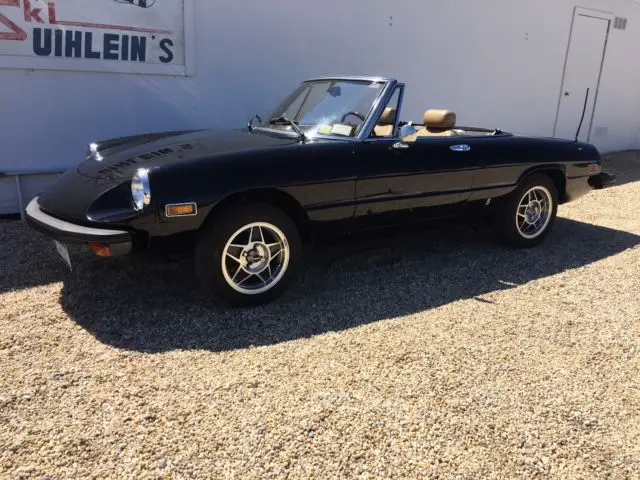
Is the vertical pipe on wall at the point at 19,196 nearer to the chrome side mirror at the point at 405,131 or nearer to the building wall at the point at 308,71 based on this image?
the building wall at the point at 308,71

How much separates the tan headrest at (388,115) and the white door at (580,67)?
7292 mm

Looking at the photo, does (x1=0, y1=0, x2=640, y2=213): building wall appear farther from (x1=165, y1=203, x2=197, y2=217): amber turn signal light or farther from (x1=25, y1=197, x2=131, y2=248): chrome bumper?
(x1=165, y1=203, x2=197, y2=217): amber turn signal light

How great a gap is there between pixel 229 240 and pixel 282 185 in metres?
0.47

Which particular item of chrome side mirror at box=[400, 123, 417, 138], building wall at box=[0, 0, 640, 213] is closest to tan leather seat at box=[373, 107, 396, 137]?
chrome side mirror at box=[400, 123, 417, 138]

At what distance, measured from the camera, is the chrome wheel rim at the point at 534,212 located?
15.5ft

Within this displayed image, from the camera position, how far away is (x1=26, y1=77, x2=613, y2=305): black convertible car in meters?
3.03

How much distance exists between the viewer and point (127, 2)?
5.42 m

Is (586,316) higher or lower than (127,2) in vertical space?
lower

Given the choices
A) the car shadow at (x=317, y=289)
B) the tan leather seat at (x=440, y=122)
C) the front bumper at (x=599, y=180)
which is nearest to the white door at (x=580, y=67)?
the front bumper at (x=599, y=180)

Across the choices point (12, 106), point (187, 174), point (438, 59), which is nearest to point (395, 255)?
point (187, 174)

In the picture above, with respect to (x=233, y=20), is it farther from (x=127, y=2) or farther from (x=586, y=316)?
(x=586, y=316)

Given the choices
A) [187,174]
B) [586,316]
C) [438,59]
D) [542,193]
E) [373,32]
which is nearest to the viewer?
[187,174]

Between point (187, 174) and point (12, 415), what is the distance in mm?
1474

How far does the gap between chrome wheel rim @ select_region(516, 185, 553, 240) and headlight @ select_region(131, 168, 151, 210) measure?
3142mm
